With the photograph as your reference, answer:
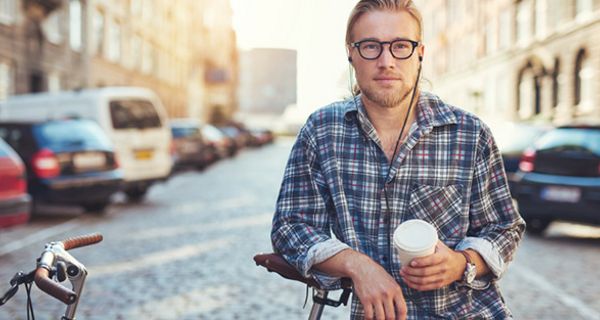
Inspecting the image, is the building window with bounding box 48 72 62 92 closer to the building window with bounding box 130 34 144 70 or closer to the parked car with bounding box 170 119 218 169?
the parked car with bounding box 170 119 218 169

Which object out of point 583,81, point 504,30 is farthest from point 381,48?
point 504,30

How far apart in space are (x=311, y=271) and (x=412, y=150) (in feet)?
1.40

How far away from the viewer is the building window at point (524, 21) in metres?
33.6

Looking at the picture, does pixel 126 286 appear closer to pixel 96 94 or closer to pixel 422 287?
pixel 422 287

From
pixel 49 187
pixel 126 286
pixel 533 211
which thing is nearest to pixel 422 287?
pixel 126 286

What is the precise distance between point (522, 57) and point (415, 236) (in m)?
34.8

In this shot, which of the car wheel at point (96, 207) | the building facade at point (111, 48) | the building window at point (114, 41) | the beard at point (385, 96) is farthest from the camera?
the building window at point (114, 41)

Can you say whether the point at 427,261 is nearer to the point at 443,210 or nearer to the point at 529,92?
the point at 443,210

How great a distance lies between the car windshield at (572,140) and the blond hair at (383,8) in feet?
25.9

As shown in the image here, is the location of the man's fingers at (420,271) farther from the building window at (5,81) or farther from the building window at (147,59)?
the building window at (147,59)

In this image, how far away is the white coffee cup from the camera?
1.70 m

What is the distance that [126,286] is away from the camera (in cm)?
639

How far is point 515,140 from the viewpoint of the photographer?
13.3m

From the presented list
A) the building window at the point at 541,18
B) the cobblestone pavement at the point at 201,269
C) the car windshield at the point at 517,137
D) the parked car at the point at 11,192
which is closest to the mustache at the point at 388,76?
the cobblestone pavement at the point at 201,269
